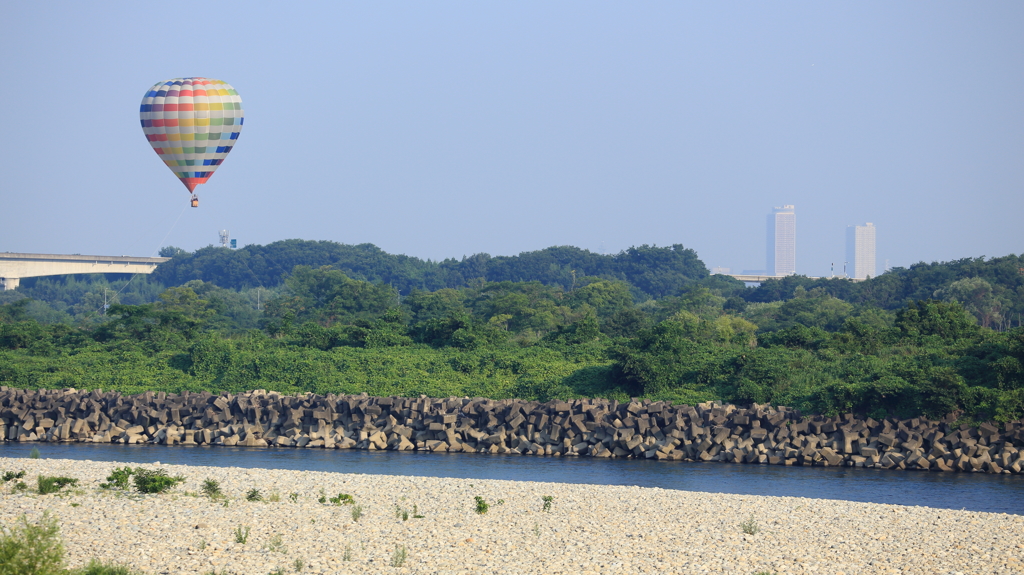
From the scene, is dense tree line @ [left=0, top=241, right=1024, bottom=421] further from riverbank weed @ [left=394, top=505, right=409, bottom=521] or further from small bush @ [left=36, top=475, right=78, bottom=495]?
small bush @ [left=36, top=475, right=78, bottom=495]

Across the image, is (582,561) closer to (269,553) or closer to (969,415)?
(269,553)

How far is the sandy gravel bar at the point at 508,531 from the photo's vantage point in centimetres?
1084

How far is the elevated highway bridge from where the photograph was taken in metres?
113

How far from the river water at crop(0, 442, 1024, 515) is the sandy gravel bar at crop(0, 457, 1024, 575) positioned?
2969mm

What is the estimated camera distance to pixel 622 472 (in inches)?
842

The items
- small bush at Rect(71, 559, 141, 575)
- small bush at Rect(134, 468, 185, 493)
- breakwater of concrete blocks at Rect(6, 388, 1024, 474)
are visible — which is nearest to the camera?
small bush at Rect(71, 559, 141, 575)

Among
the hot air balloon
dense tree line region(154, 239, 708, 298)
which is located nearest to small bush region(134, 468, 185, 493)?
the hot air balloon

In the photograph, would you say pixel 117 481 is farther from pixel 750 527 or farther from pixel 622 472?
pixel 622 472

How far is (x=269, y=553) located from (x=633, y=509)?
602cm

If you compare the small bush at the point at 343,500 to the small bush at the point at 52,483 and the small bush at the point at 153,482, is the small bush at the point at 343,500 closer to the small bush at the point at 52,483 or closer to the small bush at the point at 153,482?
the small bush at the point at 153,482

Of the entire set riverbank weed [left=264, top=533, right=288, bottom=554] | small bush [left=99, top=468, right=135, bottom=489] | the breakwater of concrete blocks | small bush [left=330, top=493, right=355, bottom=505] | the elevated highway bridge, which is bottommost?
riverbank weed [left=264, top=533, right=288, bottom=554]

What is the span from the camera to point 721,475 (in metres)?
21.0

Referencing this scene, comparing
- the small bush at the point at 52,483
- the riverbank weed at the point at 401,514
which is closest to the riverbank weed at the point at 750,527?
the riverbank weed at the point at 401,514

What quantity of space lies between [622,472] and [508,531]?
9.12 m
